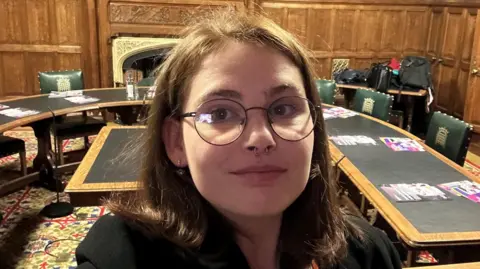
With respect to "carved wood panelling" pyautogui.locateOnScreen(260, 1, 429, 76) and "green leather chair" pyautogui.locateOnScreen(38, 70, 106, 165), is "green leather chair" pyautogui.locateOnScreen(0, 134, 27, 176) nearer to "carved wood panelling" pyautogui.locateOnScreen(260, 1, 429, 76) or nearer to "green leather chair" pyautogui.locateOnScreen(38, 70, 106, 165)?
"green leather chair" pyautogui.locateOnScreen(38, 70, 106, 165)

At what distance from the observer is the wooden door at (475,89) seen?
6105mm

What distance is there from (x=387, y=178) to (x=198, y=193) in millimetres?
1925

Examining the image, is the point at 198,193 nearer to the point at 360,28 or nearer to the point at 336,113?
the point at 336,113

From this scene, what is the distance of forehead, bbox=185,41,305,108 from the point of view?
93 centimetres

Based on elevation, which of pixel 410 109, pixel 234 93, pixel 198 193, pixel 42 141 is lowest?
pixel 42 141

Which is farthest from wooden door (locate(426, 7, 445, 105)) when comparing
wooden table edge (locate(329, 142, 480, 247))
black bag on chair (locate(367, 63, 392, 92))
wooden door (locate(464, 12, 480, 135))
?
wooden table edge (locate(329, 142, 480, 247))

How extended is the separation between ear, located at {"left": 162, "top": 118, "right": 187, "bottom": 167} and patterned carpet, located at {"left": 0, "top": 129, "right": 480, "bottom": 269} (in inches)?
97.4

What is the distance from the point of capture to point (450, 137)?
134 inches

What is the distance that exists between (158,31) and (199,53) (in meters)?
6.32

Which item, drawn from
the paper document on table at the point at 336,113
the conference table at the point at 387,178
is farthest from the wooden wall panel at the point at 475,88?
the conference table at the point at 387,178

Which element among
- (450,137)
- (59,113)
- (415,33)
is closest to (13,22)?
→ (59,113)

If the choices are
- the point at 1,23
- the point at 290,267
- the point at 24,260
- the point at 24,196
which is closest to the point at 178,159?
the point at 290,267

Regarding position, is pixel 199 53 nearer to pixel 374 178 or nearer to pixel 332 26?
pixel 374 178

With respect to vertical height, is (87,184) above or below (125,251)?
below
